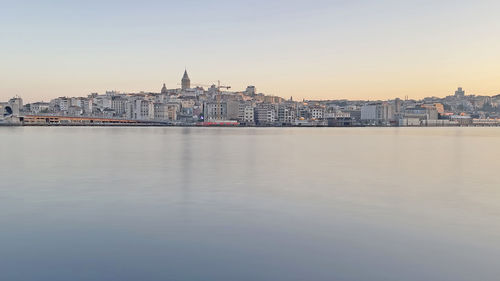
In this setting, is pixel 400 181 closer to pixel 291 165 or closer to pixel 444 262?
pixel 291 165

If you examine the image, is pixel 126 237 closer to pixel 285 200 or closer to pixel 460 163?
pixel 285 200

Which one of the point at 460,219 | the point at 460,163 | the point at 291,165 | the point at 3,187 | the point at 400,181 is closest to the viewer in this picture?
the point at 460,219

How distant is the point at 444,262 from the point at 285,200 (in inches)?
267

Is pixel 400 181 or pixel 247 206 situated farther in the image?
pixel 400 181

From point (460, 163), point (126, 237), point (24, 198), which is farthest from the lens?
point (460, 163)

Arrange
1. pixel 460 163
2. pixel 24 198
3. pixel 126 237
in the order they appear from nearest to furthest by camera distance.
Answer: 1. pixel 126 237
2. pixel 24 198
3. pixel 460 163

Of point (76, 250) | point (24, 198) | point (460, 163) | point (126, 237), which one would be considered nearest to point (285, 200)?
point (126, 237)

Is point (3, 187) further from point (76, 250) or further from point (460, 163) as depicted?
point (460, 163)

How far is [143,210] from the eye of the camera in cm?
1251

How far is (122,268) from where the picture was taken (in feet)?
24.8

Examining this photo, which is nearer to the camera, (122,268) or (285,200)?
(122,268)

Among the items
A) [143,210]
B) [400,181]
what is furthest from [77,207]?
[400,181]

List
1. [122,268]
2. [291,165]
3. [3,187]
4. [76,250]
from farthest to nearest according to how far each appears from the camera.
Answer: [291,165] < [3,187] < [76,250] < [122,268]

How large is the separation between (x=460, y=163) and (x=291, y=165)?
37.6ft
